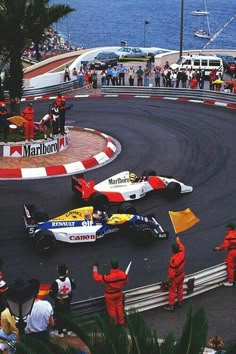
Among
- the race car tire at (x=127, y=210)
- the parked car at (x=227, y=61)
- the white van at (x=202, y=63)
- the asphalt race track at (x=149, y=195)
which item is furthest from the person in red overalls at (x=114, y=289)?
the white van at (x=202, y=63)

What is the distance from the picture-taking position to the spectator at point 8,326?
27.5 feet

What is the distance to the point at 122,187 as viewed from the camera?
15.9 meters

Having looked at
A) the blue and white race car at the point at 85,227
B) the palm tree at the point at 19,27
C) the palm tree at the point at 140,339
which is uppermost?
the palm tree at the point at 19,27

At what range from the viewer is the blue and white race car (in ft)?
43.0

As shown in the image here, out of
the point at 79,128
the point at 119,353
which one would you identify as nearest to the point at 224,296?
the point at 119,353

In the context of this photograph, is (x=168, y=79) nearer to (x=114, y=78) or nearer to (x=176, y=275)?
(x=114, y=78)

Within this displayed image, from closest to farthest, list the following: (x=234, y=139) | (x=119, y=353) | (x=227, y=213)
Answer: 1. (x=119, y=353)
2. (x=227, y=213)
3. (x=234, y=139)

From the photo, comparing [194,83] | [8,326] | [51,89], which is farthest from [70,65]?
[8,326]

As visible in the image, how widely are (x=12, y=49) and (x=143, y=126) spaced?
22.6 feet

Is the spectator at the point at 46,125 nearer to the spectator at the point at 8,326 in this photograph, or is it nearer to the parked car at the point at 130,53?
the spectator at the point at 8,326

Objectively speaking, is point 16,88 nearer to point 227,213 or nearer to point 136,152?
point 136,152

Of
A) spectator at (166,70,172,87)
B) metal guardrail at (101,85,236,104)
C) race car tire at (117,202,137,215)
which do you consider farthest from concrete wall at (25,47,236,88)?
race car tire at (117,202,137,215)

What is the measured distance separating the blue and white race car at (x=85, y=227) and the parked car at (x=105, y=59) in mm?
28597

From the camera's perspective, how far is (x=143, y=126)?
82.5 ft
